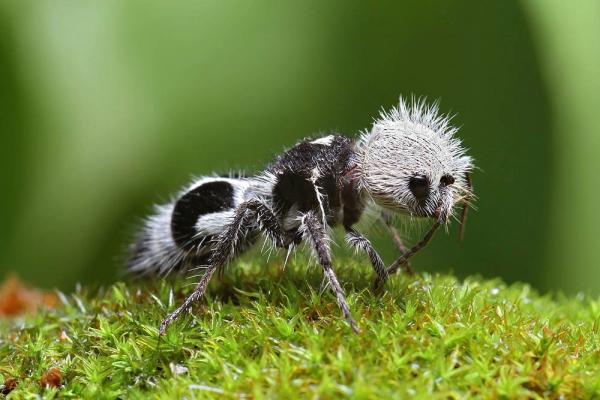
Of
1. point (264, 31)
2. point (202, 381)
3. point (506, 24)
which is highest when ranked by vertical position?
point (506, 24)

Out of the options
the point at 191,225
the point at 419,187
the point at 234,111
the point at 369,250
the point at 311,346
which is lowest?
the point at 311,346

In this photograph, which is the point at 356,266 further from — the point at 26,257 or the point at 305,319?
the point at 26,257

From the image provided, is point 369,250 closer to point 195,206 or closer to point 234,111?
point 195,206

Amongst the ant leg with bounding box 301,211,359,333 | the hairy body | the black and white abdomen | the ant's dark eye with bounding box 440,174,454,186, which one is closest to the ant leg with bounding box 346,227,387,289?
the hairy body

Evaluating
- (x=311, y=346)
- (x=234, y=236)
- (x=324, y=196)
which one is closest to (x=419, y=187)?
(x=324, y=196)

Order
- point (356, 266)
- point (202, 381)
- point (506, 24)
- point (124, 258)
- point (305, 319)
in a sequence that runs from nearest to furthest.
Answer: point (202, 381)
point (305, 319)
point (356, 266)
point (124, 258)
point (506, 24)

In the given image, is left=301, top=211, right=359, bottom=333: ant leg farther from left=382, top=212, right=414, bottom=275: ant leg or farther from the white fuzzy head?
left=382, top=212, right=414, bottom=275: ant leg

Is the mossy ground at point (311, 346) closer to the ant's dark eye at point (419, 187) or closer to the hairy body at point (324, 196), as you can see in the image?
the hairy body at point (324, 196)

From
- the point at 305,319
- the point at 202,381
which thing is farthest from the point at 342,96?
the point at 202,381
